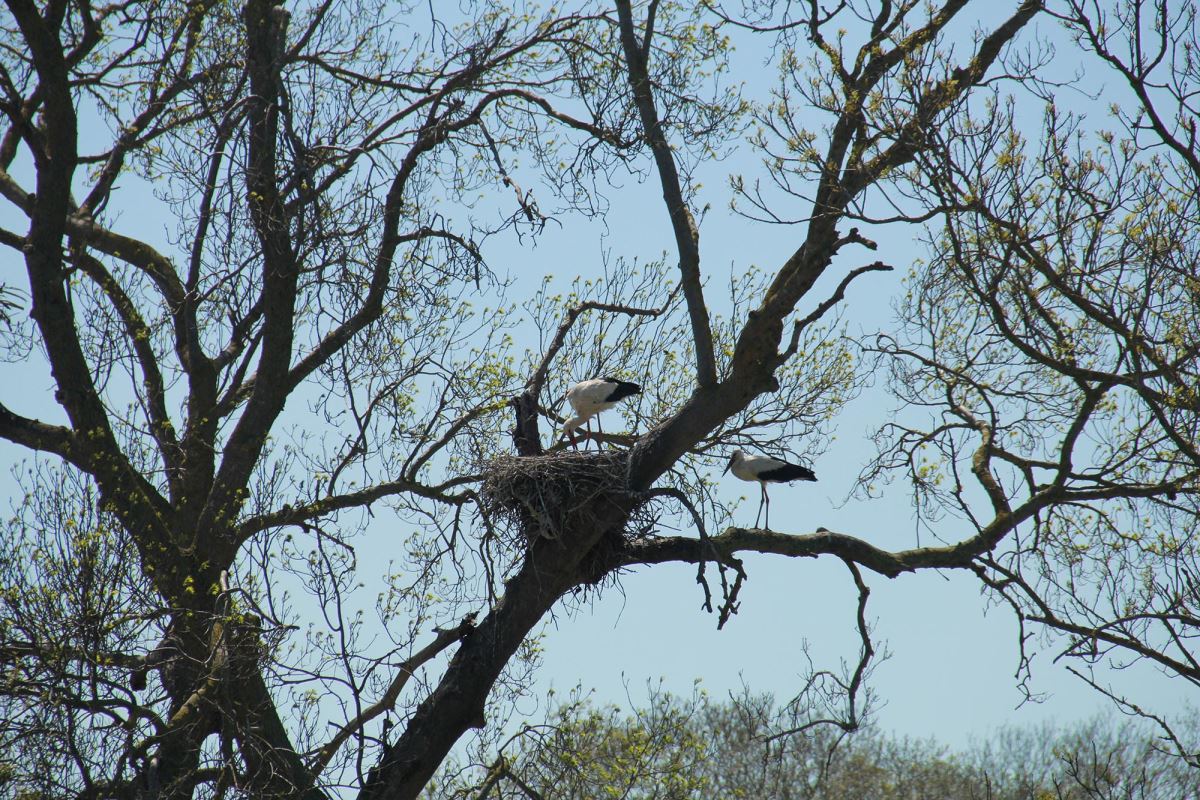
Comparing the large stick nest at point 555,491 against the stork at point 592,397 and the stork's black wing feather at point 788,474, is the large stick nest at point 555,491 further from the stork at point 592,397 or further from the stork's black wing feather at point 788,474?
the stork's black wing feather at point 788,474

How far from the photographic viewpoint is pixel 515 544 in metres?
7.67

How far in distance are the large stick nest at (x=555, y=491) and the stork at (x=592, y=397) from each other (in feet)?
4.53

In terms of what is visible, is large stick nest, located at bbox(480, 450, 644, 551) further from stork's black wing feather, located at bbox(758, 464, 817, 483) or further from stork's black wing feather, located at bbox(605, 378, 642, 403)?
stork's black wing feather, located at bbox(758, 464, 817, 483)

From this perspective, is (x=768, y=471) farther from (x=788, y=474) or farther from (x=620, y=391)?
(x=620, y=391)

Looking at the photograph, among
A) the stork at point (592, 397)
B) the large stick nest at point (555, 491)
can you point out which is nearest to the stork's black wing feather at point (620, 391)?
the stork at point (592, 397)

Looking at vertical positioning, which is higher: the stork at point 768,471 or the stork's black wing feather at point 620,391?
the stork at point 768,471

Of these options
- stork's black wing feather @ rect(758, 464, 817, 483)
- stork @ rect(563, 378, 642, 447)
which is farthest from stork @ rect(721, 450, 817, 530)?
stork @ rect(563, 378, 642, 447)

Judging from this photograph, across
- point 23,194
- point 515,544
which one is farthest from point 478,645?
point 23,194

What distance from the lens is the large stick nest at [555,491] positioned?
719cm

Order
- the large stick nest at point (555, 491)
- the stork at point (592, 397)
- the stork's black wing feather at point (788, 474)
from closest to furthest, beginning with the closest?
the large stick nest at point (555, 491) < the stork at point (592, 397) < the stork's black wing feather at point (788, 474)

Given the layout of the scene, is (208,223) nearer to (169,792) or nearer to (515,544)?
(515,544)

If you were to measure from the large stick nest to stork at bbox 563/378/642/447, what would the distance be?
1.38 metres

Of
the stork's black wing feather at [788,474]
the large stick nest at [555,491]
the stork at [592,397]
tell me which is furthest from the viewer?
the stork's black wing feather at [788,474]

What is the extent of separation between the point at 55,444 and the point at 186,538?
115 centimetres
